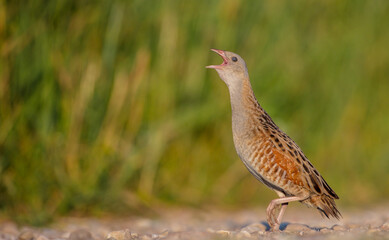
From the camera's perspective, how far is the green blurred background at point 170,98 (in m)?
6.89

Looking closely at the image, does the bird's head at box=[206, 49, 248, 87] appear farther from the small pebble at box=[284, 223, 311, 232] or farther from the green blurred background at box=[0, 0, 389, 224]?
the green blurred background at box=[0, 0, 389, 224]

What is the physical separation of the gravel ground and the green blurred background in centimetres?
28

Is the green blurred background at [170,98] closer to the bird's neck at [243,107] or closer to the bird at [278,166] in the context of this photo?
the bird's neck at [243,107]

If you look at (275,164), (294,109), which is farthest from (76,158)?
(294,109)

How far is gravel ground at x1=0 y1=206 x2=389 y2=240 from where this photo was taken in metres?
4.71

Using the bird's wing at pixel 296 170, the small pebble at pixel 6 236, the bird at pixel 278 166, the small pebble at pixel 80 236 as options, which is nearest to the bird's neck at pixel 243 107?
the bird at pixel 278 166

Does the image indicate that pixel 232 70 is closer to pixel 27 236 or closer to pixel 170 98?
pixel 27 236

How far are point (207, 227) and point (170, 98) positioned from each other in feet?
7.14

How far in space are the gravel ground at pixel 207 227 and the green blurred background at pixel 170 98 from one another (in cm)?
28

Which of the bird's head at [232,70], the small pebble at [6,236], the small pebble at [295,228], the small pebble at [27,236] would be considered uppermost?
the bird's head at [232,70]

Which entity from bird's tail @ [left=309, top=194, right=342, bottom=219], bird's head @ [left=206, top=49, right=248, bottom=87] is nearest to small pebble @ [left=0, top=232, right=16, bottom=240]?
bird's head @ [left=206, top=49, right=248, bottom=87]

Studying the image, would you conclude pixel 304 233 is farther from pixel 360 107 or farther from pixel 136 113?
pixel 360 107

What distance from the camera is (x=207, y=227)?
6441 millimetres

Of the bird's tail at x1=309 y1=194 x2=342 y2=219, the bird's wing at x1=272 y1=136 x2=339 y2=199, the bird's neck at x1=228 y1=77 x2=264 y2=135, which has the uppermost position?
the bird's neck at x1=228 y1=77 x2=264 y2=135
